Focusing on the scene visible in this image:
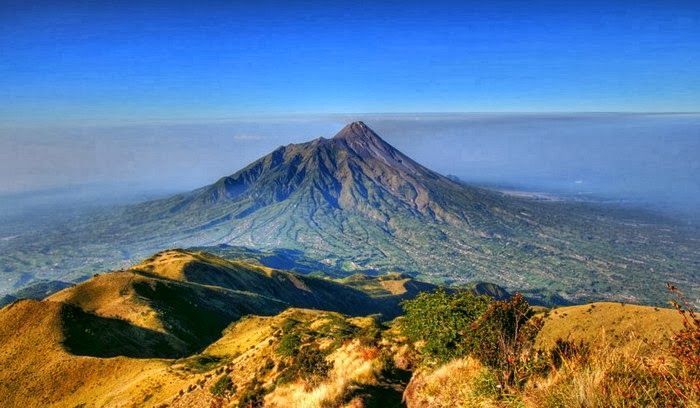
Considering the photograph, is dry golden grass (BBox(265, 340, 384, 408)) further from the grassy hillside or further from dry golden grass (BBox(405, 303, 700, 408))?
dry golden grass (BBox(405, 303, 700, 408))

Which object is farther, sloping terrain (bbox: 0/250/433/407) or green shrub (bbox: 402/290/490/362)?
sloping terrain (bbox: 0/250/433/407)

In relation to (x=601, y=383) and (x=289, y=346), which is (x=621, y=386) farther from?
(x=289, y=346)

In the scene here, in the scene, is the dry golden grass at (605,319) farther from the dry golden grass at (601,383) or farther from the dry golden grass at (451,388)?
the dry golden grass at (601,383)

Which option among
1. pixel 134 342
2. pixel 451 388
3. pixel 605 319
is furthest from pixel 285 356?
pixel 605 319

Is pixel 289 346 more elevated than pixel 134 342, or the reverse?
pixel 289 346

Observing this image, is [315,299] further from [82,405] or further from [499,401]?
[499,401]

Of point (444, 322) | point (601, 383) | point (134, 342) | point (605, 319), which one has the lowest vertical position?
point (134, 342)

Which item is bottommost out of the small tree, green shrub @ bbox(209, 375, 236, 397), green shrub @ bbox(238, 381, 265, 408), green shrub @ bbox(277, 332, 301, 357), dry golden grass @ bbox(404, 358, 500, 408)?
green shrub @ bbox(209, 375, 236, 397)

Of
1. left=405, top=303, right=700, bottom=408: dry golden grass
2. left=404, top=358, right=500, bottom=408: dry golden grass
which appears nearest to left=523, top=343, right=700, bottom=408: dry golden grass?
left=405, top=303, right=700, bottom=408: dry golden grass

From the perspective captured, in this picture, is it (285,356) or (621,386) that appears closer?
(621,386)

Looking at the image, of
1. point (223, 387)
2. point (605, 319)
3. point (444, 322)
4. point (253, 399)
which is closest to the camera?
point (444, 322)

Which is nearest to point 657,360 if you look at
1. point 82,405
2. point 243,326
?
point 82,405
